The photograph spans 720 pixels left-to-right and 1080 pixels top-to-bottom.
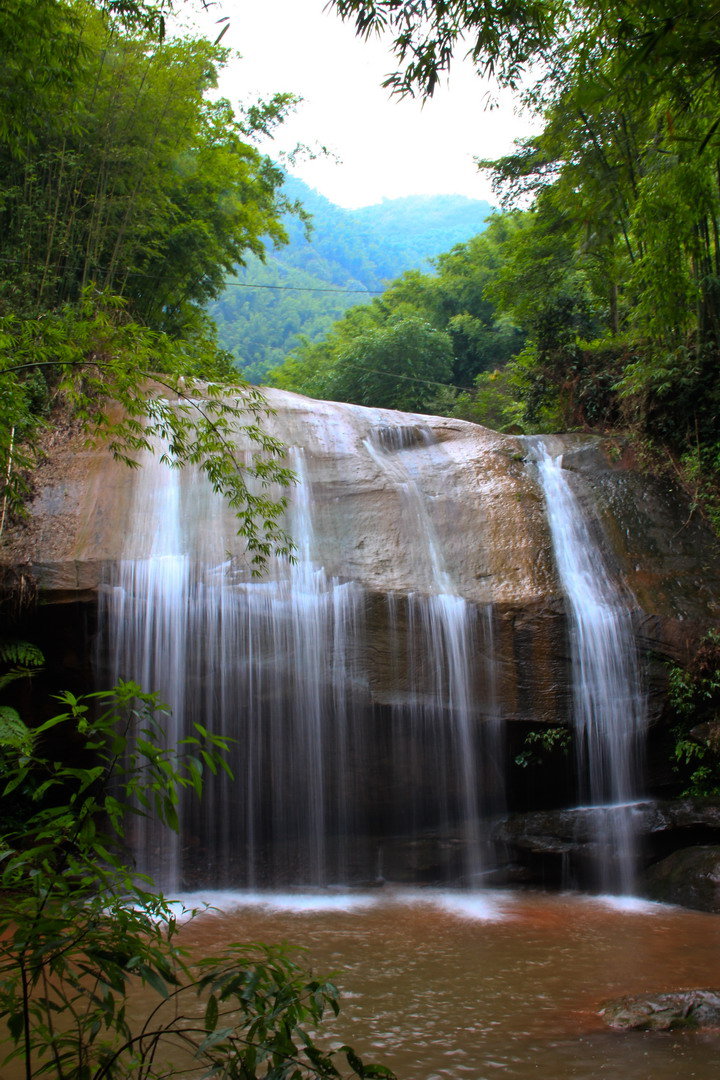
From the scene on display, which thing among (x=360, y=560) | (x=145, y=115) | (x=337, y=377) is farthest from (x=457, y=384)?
(x=360, y=560)

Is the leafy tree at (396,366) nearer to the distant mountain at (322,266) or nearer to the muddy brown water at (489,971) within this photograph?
the distant mountain at (322,266)

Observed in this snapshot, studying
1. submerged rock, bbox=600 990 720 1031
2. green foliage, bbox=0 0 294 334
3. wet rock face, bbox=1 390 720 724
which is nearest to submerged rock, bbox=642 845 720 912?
wet rock face, bbox=1 390 720 724

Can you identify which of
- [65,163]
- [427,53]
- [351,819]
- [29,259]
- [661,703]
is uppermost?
[65,163]

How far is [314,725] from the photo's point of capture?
7.38 metres

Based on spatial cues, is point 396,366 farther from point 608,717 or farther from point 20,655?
point 20,655

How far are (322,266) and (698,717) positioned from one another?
67961 mm

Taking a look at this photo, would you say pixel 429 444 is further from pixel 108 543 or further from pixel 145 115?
pixel 145 115

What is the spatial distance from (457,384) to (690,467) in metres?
16.7

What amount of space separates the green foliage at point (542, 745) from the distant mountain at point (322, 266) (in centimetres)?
2312

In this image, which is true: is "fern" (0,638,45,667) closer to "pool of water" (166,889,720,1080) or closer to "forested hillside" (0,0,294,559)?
"forested hillside" (0,0,294,559)

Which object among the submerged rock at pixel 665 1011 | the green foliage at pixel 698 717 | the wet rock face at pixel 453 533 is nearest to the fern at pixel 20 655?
the wet rock face at pixel 453 533

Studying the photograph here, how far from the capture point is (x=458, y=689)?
7.45 metres

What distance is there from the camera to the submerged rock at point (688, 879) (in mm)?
6105

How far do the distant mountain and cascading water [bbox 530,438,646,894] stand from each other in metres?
22.6
